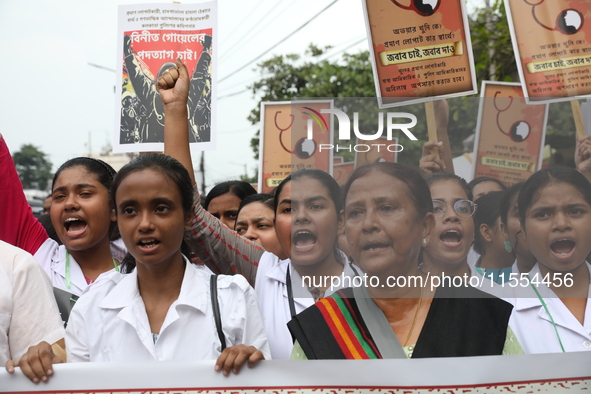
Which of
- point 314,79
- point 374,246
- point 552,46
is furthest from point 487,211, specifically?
point 314,79

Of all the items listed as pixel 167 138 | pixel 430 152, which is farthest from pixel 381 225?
pixel 167 138

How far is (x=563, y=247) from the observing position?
221 centimetres

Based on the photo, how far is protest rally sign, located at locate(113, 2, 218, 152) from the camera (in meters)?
3.21

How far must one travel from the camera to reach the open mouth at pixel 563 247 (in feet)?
7.23

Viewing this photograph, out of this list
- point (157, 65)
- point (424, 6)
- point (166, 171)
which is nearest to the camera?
point (166, 171)

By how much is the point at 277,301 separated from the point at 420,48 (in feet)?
3.74

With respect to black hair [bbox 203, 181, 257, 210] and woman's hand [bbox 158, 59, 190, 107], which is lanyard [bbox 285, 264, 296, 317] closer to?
woman's hand [bbox 158, 59, 190, 107]

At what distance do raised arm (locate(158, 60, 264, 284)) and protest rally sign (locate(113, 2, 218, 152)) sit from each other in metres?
0.33

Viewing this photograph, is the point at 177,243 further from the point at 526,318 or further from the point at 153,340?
the point at 526,318

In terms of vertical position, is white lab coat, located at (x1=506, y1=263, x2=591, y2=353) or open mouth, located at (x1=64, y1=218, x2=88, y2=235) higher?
open mouth, located at (x1=64, y1=218, x2=88, y2=235)

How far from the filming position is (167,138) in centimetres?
274

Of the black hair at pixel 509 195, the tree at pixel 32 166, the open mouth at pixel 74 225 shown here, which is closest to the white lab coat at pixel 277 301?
the black hair at pixel 509 195

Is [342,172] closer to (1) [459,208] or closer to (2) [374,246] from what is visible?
(2) [374,246]

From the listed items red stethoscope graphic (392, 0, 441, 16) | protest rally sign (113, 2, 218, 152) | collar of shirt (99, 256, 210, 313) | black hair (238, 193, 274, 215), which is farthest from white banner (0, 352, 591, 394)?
black hair (238, 193, 274, 215)
